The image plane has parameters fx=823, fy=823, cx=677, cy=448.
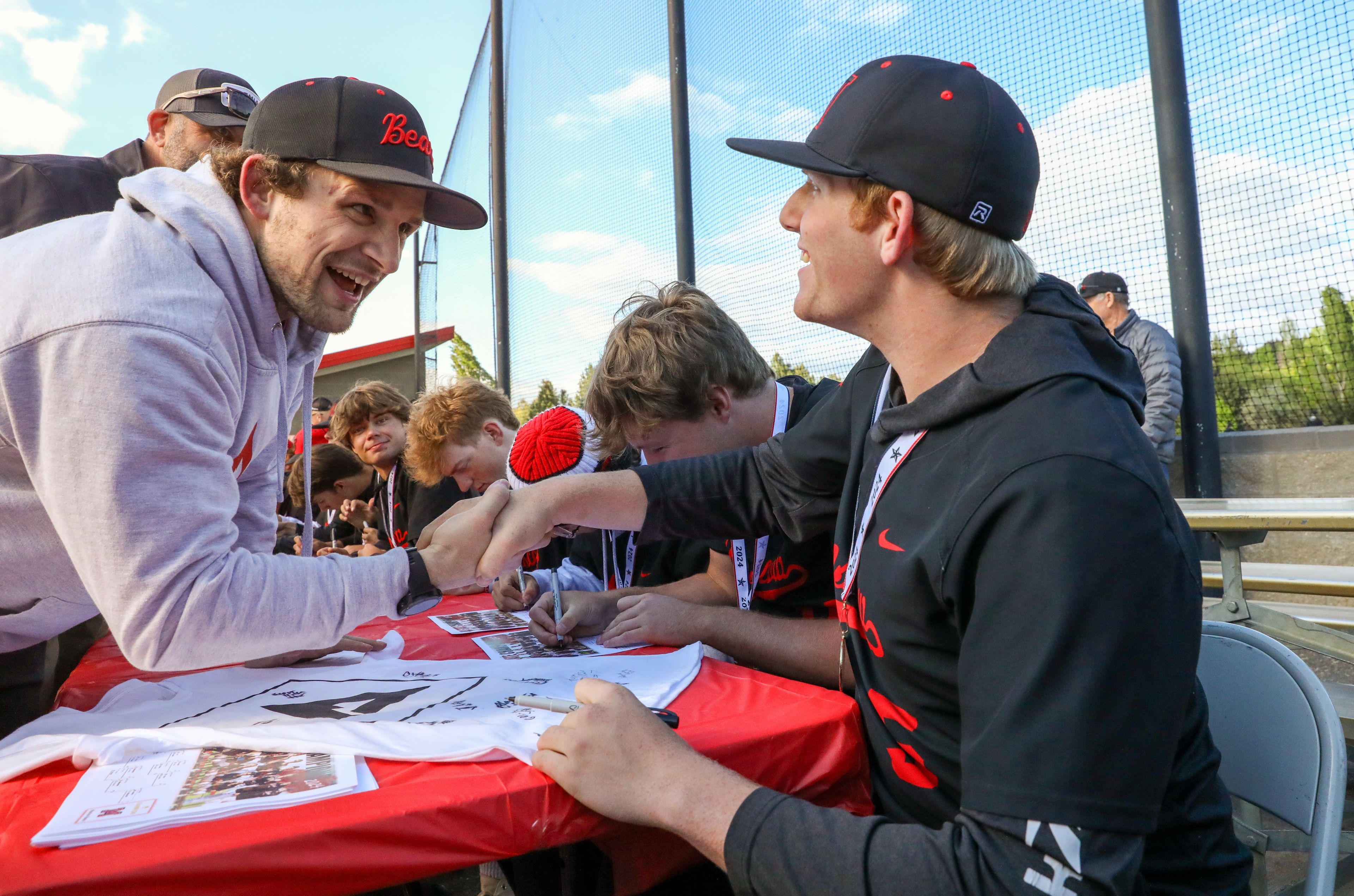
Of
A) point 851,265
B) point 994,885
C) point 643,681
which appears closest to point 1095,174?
point 851,265

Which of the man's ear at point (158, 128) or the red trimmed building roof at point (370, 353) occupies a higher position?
the red trimmed building roof at point (370, 353)

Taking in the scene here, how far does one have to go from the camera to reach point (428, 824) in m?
0.91

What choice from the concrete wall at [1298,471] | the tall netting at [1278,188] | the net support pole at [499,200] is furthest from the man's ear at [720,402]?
the net support pole at [499,200]

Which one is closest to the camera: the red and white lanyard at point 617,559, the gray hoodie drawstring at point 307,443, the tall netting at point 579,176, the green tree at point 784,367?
the gray hoodie drawstring at point 307,443

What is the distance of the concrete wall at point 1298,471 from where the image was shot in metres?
3.39

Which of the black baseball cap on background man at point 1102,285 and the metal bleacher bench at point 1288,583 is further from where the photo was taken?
the black baseball cap on background man at point 1102,285

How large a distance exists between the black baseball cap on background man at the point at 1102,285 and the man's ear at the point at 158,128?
3.67 m

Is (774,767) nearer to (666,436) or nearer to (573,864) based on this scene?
(573,864)

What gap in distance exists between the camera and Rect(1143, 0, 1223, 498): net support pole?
3.10 metres

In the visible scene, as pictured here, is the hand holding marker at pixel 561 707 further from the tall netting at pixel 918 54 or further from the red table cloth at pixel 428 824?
the tall netting at pixel 918 54

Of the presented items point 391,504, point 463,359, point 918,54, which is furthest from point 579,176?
point 463,359

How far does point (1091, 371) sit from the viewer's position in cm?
104

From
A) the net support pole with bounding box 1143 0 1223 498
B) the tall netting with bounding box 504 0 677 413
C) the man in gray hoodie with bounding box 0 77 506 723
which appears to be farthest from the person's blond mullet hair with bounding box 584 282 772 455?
the tall netting with bounding box 504 0 677 413

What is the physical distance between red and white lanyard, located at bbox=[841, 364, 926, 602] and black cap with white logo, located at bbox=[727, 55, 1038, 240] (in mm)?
339
